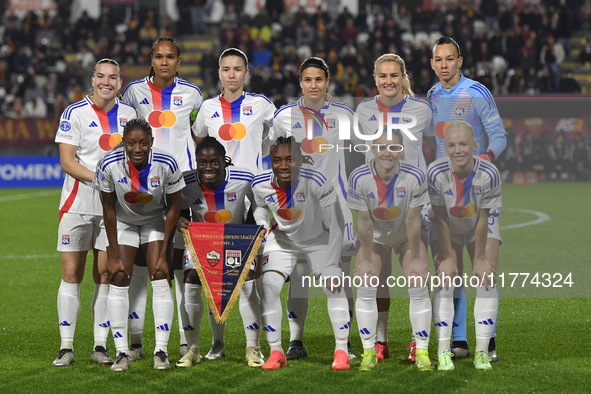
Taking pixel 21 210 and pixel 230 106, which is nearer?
pixel 230 106

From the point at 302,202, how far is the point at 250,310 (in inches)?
30.4

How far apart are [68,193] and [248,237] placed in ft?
4.15

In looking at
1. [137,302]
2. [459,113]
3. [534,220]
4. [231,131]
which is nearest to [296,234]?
[231,131]

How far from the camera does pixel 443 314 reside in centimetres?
554

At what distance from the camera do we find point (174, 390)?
201 inches

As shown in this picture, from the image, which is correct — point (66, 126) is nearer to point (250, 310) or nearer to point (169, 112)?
point (169, 112)

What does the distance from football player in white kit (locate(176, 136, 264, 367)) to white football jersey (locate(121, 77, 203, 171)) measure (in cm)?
44

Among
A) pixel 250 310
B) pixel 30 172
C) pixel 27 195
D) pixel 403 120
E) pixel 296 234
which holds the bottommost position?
pixel 27 195

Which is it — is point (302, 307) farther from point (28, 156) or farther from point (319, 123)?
point (28, 156)

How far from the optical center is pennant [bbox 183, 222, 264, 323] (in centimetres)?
562

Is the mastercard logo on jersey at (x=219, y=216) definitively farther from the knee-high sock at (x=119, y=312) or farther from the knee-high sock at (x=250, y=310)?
the knee-high sock at (x=119, y=312)

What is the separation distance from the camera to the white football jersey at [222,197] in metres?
5.73

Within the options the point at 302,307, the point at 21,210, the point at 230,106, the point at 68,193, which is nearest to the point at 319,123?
the point at 230,106

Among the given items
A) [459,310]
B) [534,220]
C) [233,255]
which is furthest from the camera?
[534,220]
